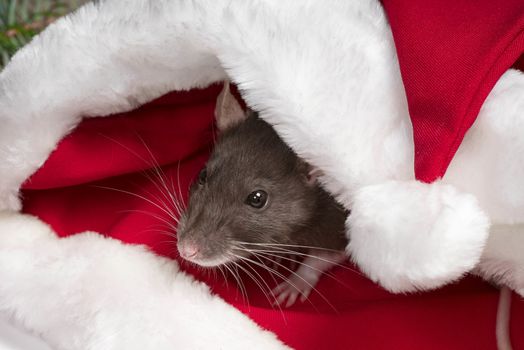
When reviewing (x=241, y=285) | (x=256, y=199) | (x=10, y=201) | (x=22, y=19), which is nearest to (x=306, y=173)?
(x=256, y=199)

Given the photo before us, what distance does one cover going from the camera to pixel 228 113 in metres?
1.07

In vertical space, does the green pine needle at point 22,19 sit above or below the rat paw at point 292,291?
above

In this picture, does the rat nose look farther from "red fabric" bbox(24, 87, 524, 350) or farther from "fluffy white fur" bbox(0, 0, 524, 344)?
"fluffy white fur" bbox(0, 0, 524, 344)

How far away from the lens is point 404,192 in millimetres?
635

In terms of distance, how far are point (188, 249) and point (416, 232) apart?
403 millimetres

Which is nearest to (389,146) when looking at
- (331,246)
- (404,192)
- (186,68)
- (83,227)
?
(404,192)

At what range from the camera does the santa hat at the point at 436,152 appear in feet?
2.01

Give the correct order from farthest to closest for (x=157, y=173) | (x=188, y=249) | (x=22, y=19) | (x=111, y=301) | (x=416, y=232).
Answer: (x=22, y=19), (x=157, y=173), (x=188, y=249), (x=111, y=301), (x=416, y=232)

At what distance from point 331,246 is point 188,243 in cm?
26

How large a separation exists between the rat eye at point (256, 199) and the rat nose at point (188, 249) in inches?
4.5

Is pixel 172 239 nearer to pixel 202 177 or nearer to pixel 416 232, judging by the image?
pixel 202 177

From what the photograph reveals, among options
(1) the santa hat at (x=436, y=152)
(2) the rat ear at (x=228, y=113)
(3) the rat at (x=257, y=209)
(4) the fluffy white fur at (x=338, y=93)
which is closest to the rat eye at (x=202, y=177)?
(3) the rat at (x=257, y=209)

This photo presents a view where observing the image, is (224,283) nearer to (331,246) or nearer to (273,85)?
(331,246)

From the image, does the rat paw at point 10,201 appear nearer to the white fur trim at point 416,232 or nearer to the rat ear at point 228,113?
the rat ear at point 228,113
